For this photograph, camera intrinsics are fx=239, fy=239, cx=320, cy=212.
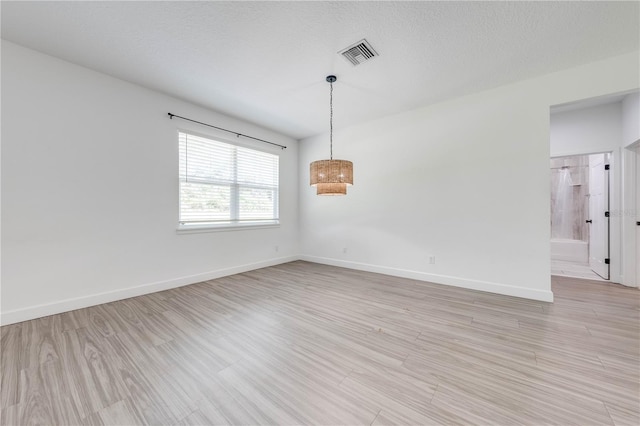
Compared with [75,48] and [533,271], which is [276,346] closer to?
[533,271]

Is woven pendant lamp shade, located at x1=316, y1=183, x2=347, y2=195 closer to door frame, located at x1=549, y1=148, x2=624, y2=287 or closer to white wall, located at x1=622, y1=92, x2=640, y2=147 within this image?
white wall, located at x1=622, y1=92, x2=640, y2=147

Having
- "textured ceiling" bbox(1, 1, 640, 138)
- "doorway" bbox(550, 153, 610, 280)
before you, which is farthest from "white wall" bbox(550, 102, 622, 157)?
"textured ceiling" bbox(1, 1, 640, 138)

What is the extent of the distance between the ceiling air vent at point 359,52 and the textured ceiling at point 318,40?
7 cm

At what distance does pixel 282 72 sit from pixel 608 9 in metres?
2.98

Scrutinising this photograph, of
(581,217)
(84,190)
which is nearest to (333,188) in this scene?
(84,190)

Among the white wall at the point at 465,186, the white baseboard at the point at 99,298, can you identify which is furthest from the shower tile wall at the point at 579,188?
the white baseboard at the point at 99,298

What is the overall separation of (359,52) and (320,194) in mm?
1644

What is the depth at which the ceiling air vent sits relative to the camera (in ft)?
7.82

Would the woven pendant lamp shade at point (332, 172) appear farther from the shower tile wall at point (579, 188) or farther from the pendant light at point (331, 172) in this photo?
the shower tile wall at point (579, 188)

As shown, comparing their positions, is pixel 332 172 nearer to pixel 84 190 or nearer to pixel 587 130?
pixel 84 190

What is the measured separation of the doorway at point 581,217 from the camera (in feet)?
12.8

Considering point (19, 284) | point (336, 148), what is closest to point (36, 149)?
point (19, 284)

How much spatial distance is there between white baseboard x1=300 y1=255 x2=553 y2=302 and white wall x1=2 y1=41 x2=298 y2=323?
2.76 metres

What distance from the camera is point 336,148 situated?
190 inches
